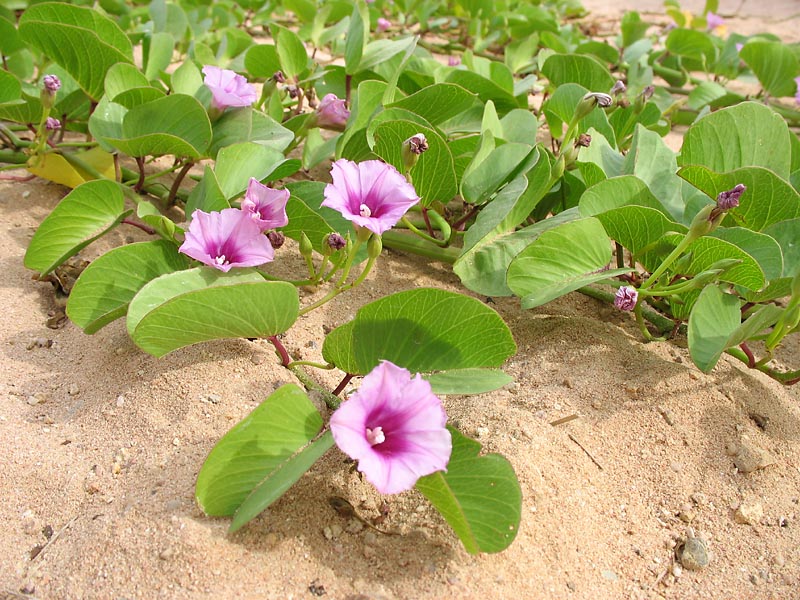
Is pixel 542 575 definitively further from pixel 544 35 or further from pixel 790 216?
pixel 544 35

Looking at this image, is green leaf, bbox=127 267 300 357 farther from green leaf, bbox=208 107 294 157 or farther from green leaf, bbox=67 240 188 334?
green leaf, bbox=208 107 294 157

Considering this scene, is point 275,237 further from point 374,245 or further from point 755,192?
point 755,192

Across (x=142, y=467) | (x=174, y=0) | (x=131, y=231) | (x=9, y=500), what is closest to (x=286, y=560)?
(x=142, y=467)

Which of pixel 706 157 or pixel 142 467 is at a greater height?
pixel 706 157

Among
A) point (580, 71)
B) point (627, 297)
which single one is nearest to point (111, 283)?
point (627, 297)

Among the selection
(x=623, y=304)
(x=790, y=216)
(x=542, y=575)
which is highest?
(x=790, y=216)

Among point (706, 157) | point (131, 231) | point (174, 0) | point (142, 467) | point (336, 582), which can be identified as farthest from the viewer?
point (174, 0)
